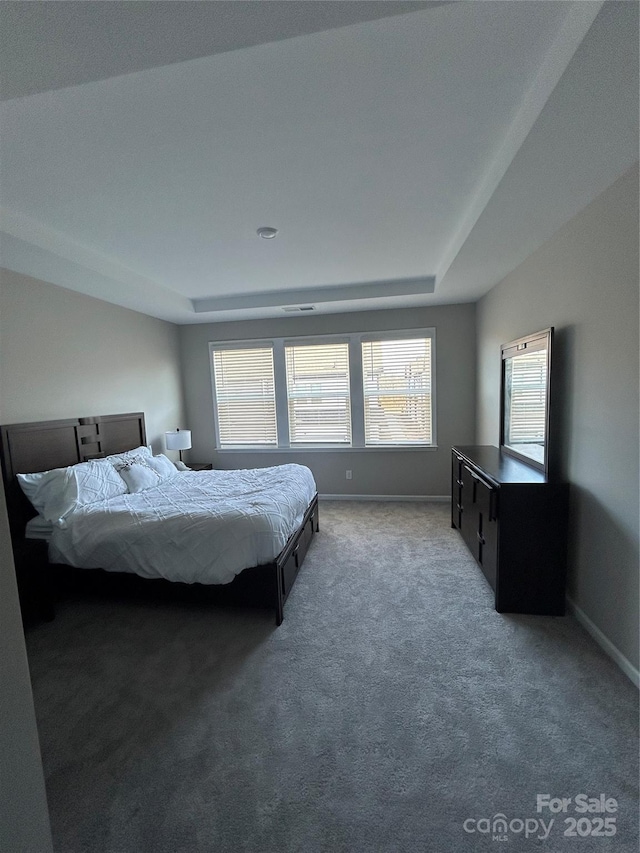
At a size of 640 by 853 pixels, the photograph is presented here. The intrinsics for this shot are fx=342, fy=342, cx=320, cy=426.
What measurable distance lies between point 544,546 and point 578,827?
136cm

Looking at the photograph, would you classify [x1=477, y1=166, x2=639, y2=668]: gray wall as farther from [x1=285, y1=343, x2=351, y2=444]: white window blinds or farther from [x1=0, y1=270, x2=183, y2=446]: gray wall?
[x1=0, y1=270, x2=183, y2=446]: gray wall

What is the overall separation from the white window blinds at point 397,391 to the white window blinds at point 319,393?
1.01ft

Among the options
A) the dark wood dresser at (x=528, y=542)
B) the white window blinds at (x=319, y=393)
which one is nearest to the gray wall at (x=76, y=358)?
the white window blinds at (x=319, y=393)

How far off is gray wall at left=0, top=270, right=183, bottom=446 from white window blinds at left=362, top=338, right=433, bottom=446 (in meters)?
2.83

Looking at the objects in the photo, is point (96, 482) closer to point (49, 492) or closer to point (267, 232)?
point (49, 492)

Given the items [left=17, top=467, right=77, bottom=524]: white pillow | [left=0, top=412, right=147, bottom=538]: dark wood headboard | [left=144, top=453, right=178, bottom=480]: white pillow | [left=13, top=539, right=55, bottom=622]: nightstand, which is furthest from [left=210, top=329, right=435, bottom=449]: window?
[left=13, top=539, right=55, bottom=622]: nightstand

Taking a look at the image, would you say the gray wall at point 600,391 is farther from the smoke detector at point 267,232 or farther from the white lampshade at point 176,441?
the white lampshade at point 176,441

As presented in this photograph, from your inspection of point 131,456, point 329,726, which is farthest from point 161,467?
point 329,726

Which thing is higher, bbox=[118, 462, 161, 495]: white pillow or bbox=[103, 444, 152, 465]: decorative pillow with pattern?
bbox=[103, 444, 152, 465]: decorative pillow with pattern

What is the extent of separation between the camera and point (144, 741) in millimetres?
1540

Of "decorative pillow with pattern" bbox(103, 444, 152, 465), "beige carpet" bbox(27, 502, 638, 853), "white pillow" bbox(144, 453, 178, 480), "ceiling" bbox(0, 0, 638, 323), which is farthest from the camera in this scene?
"white pillow" bbox(144, 453, 178, 480)

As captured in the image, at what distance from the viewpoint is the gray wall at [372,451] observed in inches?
177

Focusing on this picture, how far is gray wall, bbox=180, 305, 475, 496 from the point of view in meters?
4.50

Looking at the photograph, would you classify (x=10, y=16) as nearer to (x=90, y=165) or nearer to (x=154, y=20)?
(x=154, y=20)
